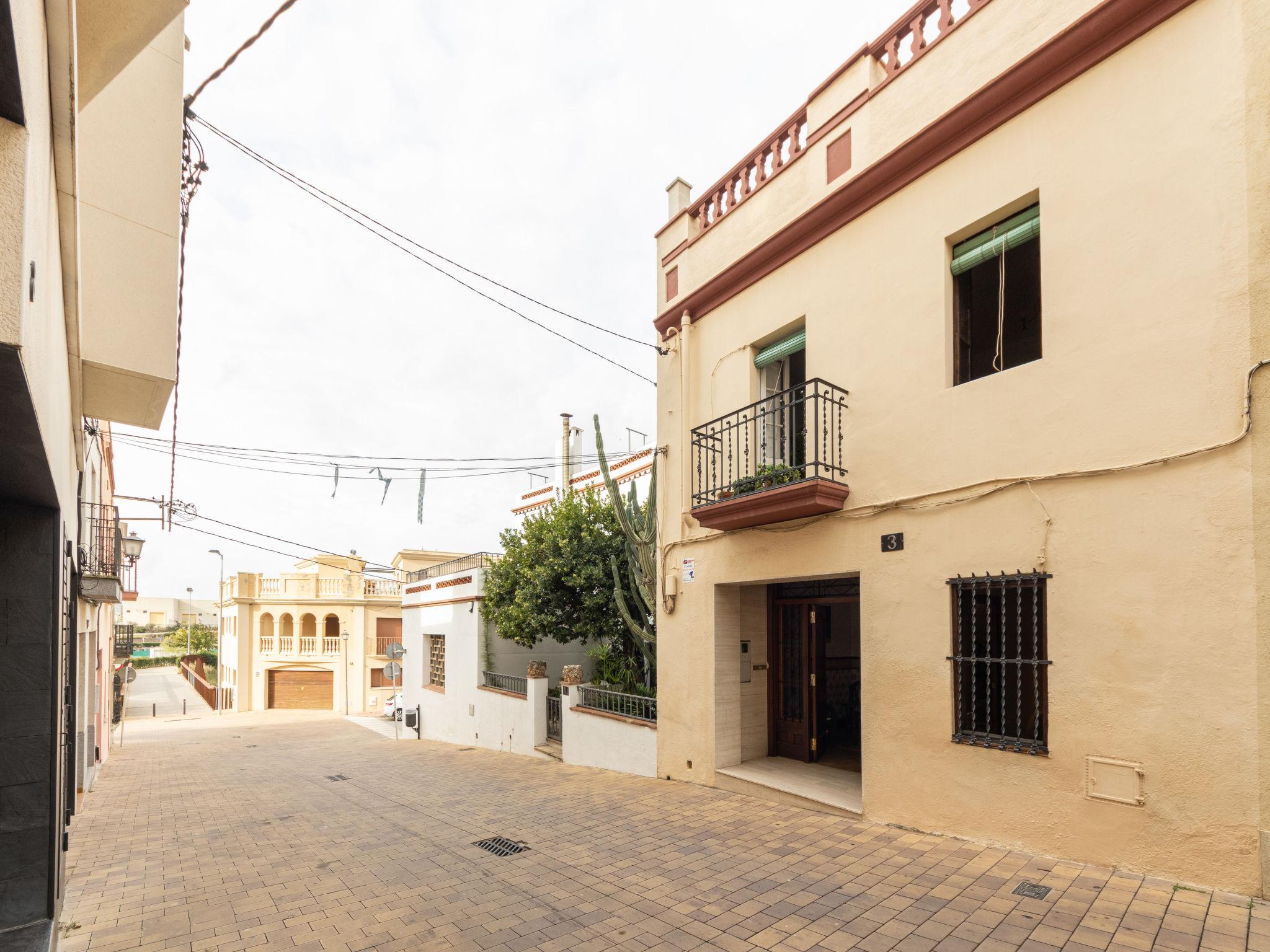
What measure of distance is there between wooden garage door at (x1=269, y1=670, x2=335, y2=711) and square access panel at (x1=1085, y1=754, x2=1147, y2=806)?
32.9m

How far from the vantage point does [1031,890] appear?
4.68 metres

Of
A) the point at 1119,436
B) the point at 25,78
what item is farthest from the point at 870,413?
the point at 25,78

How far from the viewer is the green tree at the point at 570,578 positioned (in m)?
13.1

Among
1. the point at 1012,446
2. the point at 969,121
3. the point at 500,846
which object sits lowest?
the point at 500,846

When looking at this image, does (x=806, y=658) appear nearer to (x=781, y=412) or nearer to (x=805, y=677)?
(x=805, y=677)

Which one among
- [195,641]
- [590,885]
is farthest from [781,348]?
[195,641]

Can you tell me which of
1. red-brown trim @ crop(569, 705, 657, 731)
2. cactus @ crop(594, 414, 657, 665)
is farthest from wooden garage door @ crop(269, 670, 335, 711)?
cactus @ crop(594, 414, 657, 665)

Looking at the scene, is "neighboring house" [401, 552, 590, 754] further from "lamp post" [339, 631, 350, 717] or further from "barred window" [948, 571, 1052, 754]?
"lamp post" [339, 631, 350, 717]

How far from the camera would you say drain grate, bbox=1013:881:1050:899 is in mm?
4586

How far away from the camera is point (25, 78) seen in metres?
2.02

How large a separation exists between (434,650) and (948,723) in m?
15.9

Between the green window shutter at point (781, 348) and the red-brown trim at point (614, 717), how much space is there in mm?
5024

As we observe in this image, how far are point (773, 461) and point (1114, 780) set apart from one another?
4702mm

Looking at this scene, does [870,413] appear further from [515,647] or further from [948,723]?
[515,647]
